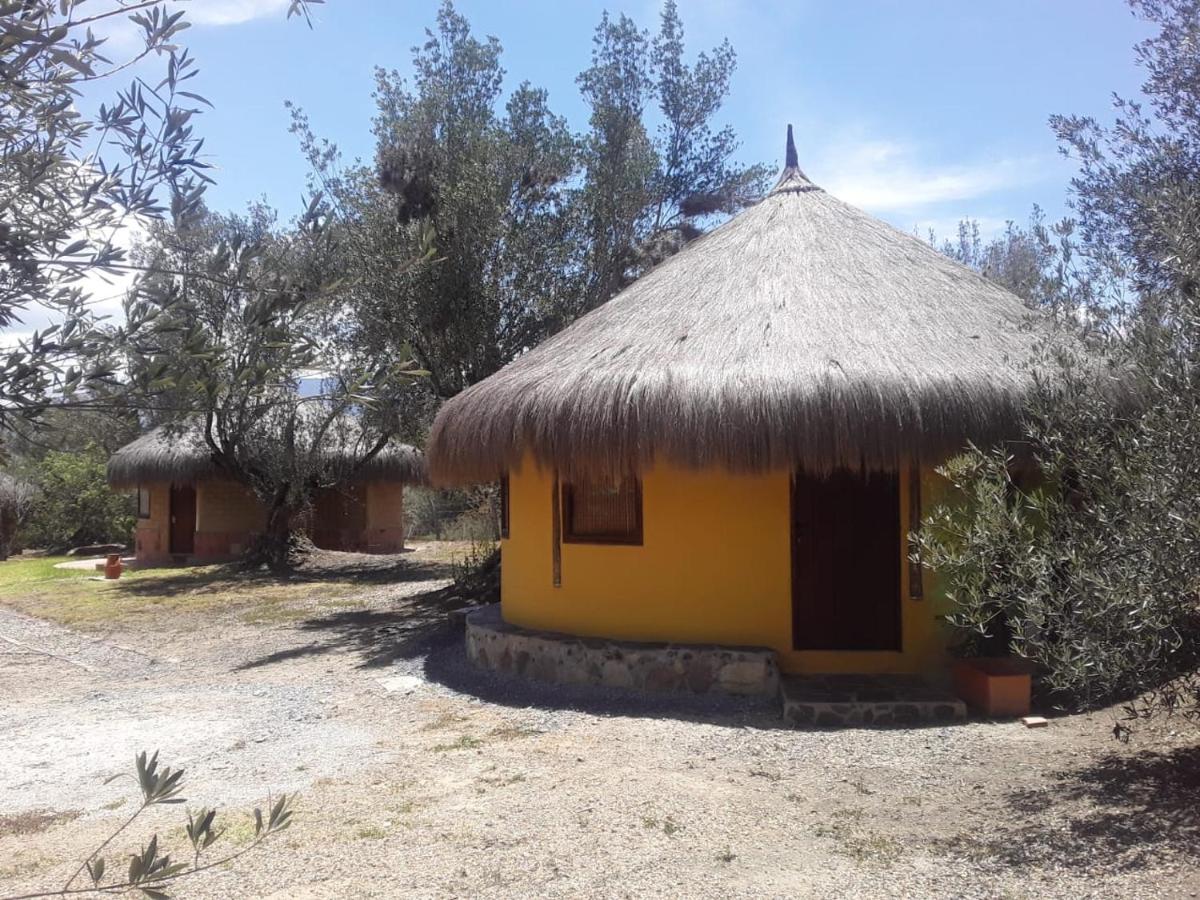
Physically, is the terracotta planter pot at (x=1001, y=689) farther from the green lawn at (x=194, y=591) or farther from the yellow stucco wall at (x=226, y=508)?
the yellow stucco wall at (x=226, y=508)

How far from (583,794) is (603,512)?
3.47m

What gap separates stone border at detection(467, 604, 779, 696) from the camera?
7363 millimetres

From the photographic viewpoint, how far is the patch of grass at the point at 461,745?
6.32 m

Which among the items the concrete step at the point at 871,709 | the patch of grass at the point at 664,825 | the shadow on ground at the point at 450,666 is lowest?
the patch of grass at the point at 664,825

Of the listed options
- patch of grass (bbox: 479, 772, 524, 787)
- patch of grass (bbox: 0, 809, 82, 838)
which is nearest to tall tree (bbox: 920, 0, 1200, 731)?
patch of grass (bbox: 479, 772, 524, 787)

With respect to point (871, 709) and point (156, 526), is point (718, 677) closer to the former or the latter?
point (871, 709)

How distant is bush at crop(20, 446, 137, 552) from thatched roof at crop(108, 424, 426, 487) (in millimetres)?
4417

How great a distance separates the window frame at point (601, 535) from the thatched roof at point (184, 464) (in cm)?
1152

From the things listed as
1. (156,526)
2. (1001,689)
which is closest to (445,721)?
(1001,689)

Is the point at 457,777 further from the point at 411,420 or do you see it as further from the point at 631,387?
the point at 411,420

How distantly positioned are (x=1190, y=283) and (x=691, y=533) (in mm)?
4226

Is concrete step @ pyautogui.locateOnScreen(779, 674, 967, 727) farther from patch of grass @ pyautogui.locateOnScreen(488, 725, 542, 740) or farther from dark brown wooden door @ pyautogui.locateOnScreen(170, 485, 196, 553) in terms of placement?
dark brown wooden door @ pyautogui.locateOnScreen(170, 485, 196, 553)

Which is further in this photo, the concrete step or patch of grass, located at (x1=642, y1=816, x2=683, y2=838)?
the concrete step

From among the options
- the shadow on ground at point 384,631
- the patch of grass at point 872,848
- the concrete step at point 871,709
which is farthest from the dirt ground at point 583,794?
the shadow on ground at point 384,631
